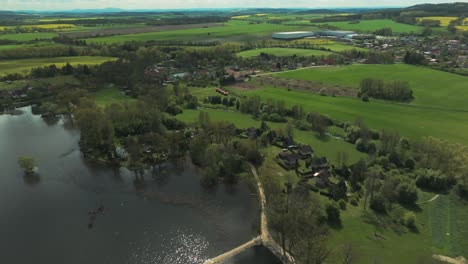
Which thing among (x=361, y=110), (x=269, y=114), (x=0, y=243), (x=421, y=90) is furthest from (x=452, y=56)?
(x=0, y=243)

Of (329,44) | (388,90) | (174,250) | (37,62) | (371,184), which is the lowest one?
(174,250)

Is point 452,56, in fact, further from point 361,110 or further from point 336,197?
point 336,197

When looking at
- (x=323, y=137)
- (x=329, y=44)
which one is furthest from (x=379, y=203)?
(x=329, y=44)

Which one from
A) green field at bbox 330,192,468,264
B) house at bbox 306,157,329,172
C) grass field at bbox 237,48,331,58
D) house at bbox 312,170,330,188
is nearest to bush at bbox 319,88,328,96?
house at bbox 306,157,329,172

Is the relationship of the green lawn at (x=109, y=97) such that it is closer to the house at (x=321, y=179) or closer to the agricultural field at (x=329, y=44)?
the house at (x=321, y=179)

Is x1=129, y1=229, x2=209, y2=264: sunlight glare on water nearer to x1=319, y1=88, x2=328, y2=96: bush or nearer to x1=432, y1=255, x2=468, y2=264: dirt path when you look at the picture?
x1=432, y1=255, x2=468, y2=264: dirt path

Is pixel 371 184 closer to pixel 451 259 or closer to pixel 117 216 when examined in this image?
pixel 451 259
